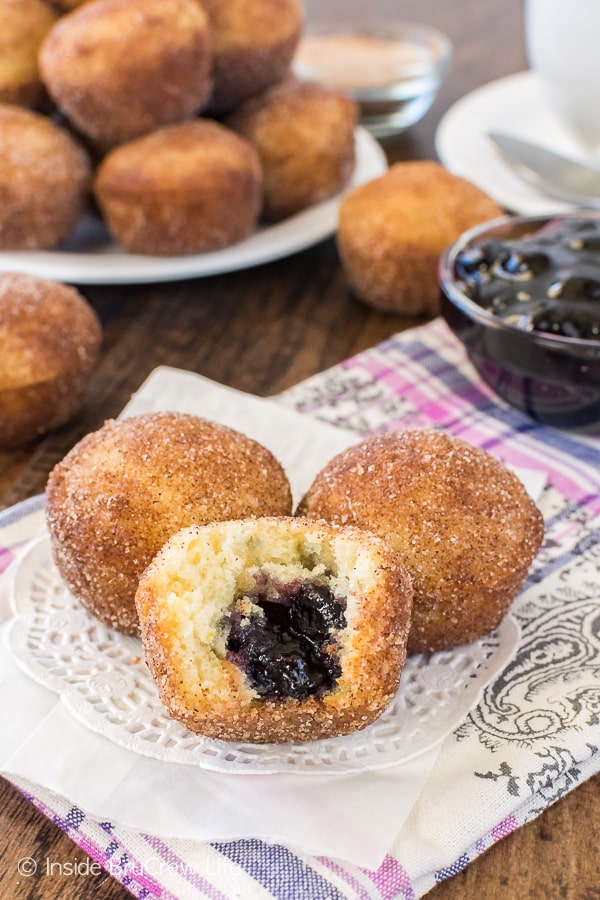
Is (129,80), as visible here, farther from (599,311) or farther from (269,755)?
(269,755)

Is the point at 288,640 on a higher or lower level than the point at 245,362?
higher

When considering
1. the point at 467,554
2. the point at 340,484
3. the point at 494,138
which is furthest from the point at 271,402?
the point at 494,138

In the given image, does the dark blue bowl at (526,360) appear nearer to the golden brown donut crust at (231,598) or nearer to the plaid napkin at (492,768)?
the plaid napkin at (492,768)

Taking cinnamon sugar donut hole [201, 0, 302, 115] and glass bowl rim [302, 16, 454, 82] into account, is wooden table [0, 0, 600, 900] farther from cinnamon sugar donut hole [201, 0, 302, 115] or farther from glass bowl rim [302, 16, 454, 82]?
cinnamon sugar donut hole [201, 0, 302, 115]

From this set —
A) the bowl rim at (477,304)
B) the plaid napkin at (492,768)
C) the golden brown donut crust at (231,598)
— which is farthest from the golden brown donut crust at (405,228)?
the golden brown donut crust at (231,598)

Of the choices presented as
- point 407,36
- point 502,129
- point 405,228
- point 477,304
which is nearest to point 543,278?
point 477,304

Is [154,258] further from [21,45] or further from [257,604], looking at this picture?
[257,604]
